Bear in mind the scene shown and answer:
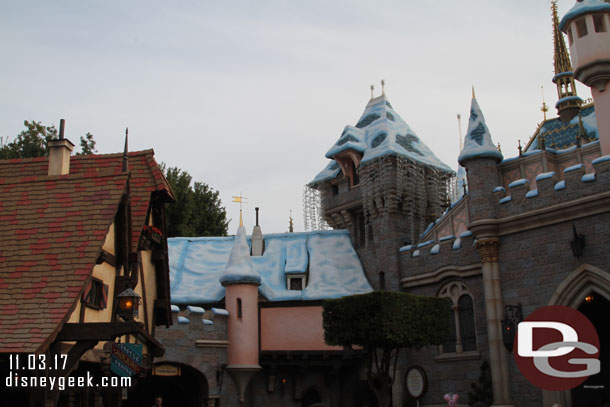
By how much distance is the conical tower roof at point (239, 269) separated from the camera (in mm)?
27203

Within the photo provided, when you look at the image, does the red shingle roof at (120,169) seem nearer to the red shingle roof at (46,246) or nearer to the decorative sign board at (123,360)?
the red shingle roof at (46,246)

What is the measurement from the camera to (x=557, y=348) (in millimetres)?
18797

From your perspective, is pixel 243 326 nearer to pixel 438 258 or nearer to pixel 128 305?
pixel 438 258

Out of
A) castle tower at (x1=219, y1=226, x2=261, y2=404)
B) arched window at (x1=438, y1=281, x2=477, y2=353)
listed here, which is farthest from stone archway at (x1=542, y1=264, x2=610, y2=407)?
castle tower at (x1=219, y1=226, x2=261, y2=404)

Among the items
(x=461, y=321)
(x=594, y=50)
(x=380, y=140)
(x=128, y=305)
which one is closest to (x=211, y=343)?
(x=461, y=321)

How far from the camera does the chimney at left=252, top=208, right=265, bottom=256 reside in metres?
32.0

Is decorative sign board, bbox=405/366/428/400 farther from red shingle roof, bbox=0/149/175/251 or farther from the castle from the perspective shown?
red shingle roof, bbox=0/149/175/251

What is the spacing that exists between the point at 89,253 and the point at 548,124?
2973 centimetres

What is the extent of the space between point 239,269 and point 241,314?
1.82 m

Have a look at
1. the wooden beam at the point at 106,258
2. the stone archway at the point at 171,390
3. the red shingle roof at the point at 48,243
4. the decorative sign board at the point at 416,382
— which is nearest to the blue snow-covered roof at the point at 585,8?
the decorative sign board at the point at 416,382

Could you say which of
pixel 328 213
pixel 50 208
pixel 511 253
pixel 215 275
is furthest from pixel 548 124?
pixel 50 208

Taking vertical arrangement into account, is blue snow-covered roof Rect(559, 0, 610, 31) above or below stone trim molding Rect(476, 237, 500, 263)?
above

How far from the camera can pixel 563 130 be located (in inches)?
1339

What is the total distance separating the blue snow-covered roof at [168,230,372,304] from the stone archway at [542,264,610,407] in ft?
34.5
